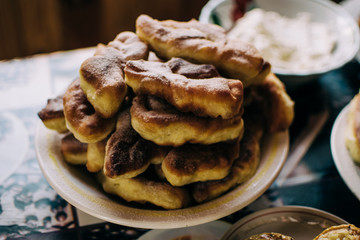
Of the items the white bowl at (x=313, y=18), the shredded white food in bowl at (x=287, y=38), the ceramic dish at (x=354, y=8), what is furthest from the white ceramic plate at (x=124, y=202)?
the ceramic dish at (x=354, y=8)

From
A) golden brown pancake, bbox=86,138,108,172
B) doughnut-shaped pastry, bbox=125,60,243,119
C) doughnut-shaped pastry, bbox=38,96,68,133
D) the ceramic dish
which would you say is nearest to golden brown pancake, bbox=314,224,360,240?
doughnut-shaped pastry, bbox=125,60,243,119

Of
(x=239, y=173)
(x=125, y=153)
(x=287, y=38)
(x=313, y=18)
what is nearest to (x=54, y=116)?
(x=125, y=153)

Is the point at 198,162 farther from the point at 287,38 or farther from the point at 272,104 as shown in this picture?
the point at 287,38

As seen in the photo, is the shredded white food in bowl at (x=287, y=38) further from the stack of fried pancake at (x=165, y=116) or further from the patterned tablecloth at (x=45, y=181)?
the stack of fried pancake at (x=165, y=116)

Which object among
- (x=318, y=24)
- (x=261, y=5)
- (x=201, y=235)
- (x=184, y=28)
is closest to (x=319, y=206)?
(x=201, y=235)

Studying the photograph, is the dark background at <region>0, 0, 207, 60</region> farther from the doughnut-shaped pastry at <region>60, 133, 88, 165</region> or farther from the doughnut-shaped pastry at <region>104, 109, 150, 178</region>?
the doughnut-shaped pastry at <region>104, 109, 150, 178</region>

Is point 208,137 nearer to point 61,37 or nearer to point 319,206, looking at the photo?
point 319,206
